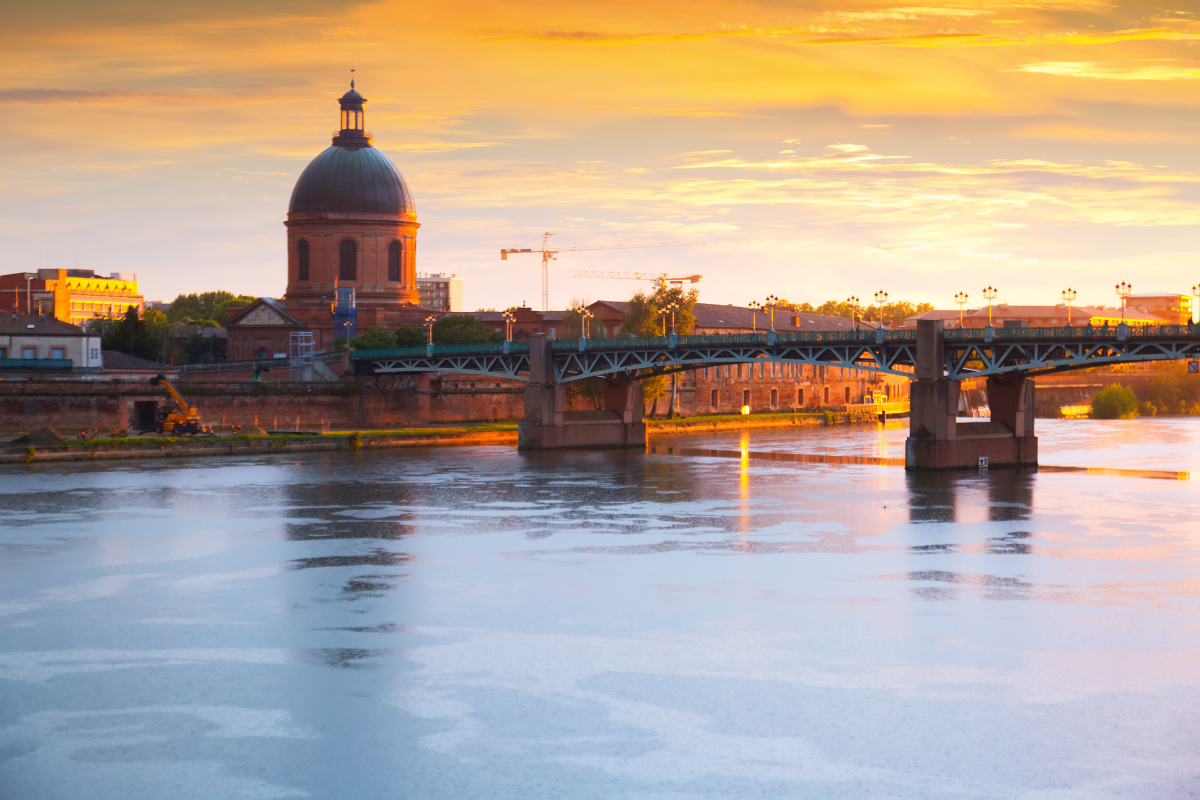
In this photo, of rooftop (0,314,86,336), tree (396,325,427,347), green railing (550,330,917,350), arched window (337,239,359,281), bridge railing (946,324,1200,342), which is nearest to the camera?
bridge railing (946,324,1200,342)

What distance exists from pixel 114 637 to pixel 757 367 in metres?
95.2

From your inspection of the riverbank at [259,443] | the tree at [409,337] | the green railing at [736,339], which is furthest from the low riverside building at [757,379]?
the green railing at [736,339]

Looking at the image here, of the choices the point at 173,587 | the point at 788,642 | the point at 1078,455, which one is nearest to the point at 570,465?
the point at 1078,455

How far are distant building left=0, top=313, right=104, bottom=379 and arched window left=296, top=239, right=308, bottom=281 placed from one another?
85.1 feet

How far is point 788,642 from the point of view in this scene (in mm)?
23094

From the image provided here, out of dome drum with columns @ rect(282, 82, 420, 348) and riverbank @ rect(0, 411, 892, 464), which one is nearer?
riverbank @ rect(0, 411, 892, 464)

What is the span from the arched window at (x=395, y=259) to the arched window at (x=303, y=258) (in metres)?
6.83

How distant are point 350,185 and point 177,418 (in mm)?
39465

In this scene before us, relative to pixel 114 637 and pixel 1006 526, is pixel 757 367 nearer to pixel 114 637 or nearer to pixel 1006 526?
pixel 1006 526

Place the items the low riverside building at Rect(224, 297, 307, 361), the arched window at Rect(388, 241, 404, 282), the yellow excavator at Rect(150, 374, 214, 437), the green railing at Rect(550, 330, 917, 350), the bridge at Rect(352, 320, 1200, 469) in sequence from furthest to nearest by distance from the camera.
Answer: the arched window at Rect(388, 241, 404, 282), the low riverside building at Rect(224, 297, 307, 361), the yellow excavator at Rect(150, 374, 214, 437), the green railing at Rect(550, 330, 917, 350), the bridge at Rect(352, 320, 1200, 469)

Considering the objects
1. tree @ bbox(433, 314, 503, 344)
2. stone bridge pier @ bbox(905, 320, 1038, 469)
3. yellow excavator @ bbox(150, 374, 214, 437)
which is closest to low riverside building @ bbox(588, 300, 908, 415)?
tree @ bbox(433, 314, 503, 344)

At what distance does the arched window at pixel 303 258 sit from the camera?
106 m

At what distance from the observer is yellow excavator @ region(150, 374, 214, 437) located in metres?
69.5

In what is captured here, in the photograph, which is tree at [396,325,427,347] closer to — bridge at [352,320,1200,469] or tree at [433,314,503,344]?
tree at [433,314,503,344]
